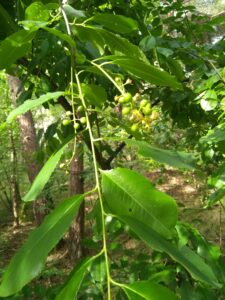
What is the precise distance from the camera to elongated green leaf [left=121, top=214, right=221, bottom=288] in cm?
57

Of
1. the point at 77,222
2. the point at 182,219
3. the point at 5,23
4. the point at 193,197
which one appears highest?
the point at 5,23

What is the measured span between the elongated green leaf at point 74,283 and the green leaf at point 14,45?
457 millimetres

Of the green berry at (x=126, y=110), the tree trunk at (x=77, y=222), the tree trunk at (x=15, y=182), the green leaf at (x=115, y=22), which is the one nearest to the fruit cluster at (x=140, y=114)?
the green berry at (x=126, y=110)

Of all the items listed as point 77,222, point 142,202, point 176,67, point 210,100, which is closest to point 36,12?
point 142,202

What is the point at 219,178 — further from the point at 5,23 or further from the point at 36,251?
the point at 5,23

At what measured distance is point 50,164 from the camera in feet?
2.34

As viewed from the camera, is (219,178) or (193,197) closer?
(219,178)

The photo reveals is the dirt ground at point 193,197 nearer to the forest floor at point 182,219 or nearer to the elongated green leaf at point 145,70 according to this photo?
the forest floor at point 182,219

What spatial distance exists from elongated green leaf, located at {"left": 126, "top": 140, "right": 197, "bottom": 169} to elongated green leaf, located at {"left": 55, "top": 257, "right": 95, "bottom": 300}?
204mm

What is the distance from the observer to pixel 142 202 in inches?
23.6

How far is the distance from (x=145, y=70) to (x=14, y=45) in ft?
0.91

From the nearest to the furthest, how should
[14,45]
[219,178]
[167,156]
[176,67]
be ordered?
[167,156]
[14,45]
[219,178]
[176,67]

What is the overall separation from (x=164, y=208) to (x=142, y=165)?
25.6ft

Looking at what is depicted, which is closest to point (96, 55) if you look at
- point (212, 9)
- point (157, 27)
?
point (157, 27)
